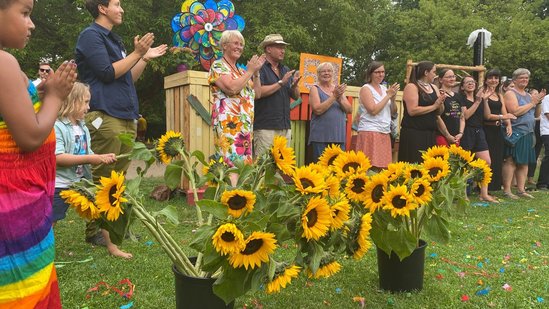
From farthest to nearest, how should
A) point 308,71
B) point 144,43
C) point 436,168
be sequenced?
point 308,71 < point 144,43 < point 436,168

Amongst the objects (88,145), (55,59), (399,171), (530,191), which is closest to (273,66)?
(88,145)

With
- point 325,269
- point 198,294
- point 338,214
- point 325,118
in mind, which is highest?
point 325,118

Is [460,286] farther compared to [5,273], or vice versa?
[460,286]

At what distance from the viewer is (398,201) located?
2090mm

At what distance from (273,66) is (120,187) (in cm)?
334

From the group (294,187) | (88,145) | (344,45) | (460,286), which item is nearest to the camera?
(294,187)

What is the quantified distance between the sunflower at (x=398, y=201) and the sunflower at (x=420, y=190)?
0.06 meters

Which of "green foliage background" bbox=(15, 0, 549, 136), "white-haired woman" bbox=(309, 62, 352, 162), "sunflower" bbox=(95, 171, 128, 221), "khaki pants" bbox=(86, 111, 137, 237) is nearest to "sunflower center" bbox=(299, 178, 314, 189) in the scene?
"sunflower" bbox=(95, 171, 128, 221)

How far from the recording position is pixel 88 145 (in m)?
3.28

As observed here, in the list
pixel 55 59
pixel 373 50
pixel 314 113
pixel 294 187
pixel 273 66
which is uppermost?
pixel 373 50

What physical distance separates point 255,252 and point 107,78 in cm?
215

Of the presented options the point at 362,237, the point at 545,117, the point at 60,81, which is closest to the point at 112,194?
the point at 60,81

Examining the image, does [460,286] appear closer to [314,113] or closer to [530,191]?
[314,113]

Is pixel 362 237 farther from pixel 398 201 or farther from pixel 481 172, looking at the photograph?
pixel 481 172
